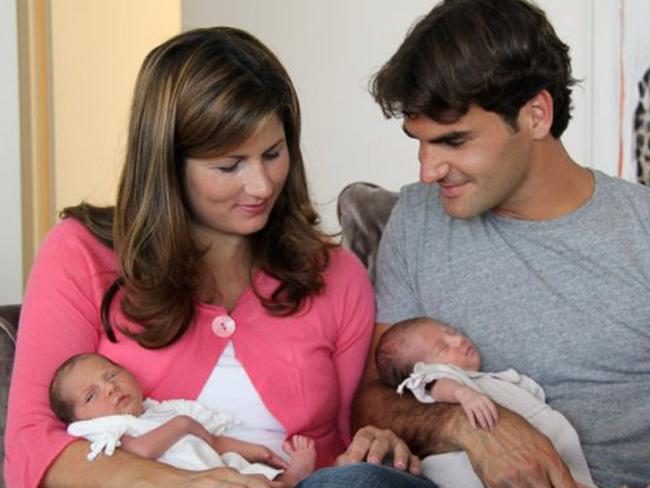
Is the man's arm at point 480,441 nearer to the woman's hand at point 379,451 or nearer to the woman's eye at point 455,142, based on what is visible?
the woman's hand at point 379,451

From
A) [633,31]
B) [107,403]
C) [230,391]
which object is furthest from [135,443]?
[633,31]

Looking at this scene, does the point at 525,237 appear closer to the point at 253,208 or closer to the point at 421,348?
the point at 421,348

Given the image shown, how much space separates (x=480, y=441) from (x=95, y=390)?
63 centimetres

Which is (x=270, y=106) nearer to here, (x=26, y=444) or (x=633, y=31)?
(x=26, y=444)

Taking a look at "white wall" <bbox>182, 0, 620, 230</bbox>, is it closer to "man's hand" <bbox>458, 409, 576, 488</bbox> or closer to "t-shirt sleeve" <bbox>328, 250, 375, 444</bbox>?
"t-shirt sleeve" <bbox>328, 250, 375, 444</bbox>

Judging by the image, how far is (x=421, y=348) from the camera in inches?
78.7

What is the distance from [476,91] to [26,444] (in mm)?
971

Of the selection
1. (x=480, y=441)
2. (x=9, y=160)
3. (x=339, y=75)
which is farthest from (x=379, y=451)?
(x=9, y=160)

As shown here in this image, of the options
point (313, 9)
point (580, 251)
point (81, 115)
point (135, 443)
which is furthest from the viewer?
point (81, 115)

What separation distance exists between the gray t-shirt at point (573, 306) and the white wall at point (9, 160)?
6.32ft

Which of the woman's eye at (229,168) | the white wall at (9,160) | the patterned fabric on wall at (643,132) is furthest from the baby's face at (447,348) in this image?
the white wall at (9,160)

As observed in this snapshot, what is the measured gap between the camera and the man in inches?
78.5

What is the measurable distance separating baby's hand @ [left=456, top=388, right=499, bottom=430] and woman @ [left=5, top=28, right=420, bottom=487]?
160mm

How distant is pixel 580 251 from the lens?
204 cm
